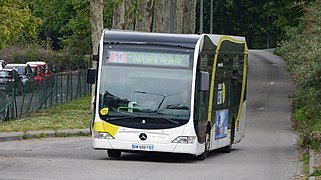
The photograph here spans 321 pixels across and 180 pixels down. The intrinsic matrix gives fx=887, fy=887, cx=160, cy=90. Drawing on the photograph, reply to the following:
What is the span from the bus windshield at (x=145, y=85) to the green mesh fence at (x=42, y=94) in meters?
13.9

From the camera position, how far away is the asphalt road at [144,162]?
631 inches

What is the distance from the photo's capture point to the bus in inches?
742

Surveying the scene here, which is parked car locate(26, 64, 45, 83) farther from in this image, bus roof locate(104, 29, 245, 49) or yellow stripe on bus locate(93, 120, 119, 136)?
yellow stripe on bus locate(93, 120, 119, 136)

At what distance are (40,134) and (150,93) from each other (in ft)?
33.0

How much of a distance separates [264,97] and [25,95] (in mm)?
19779

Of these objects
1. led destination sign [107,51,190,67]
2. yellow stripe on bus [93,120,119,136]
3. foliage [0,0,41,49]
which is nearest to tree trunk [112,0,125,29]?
foliage [0,0,41,49]

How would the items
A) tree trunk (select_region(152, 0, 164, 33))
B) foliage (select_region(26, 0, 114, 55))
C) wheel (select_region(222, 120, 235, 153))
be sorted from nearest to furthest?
wheel (select_region(222, 120, 235, 153)), tree trunk (select_region(152, 0, 164, 33)), foliage (select_region(26, 0, 114, 55))

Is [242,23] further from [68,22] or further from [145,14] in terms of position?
[145,14]

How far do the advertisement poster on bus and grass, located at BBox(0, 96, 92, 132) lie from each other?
8.85 meters

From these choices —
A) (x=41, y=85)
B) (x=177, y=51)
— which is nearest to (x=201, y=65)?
(x=177, y=51)

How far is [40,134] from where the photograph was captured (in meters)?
28.3

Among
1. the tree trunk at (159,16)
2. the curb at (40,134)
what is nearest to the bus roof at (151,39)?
the curb at (40,134)

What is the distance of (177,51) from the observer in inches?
758

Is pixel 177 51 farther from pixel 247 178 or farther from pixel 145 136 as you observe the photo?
pixel 247 178
